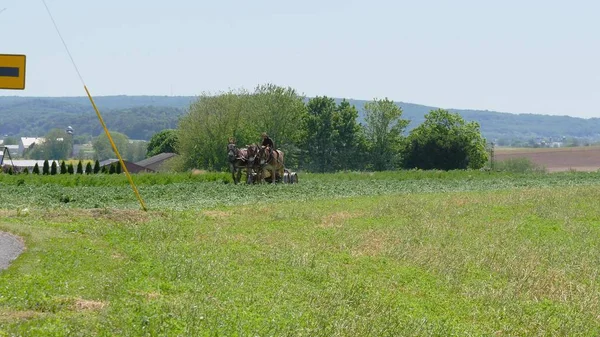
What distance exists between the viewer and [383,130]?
124312mm

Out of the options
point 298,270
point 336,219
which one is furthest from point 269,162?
point 298,270

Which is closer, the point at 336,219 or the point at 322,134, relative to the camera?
the point at 336,219

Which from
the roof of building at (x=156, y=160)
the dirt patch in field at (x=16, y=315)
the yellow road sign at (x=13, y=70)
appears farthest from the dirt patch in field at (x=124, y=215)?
the roof of building at (x=156, y=160)

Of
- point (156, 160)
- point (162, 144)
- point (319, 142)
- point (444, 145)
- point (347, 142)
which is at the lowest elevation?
point (156, 160)

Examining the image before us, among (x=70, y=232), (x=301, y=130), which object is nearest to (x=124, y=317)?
(x=70, y=232)

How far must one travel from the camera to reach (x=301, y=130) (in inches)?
4491

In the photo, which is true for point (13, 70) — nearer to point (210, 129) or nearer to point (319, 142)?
point (210, 129)

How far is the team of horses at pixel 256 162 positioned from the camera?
157 feet

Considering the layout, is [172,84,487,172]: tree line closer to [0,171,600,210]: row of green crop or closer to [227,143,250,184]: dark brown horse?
[0,171,600,210]: row of green crop

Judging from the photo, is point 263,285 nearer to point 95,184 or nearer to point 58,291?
point 58,291

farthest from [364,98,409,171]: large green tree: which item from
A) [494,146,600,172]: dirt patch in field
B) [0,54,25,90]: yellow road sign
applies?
[0,54,25,90]: yellow road sign

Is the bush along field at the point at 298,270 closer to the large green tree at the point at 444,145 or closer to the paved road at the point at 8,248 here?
the paved road at the point at 8,248

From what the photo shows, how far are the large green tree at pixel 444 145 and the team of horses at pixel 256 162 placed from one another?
69544 mm

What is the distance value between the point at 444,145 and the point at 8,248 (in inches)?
3999
